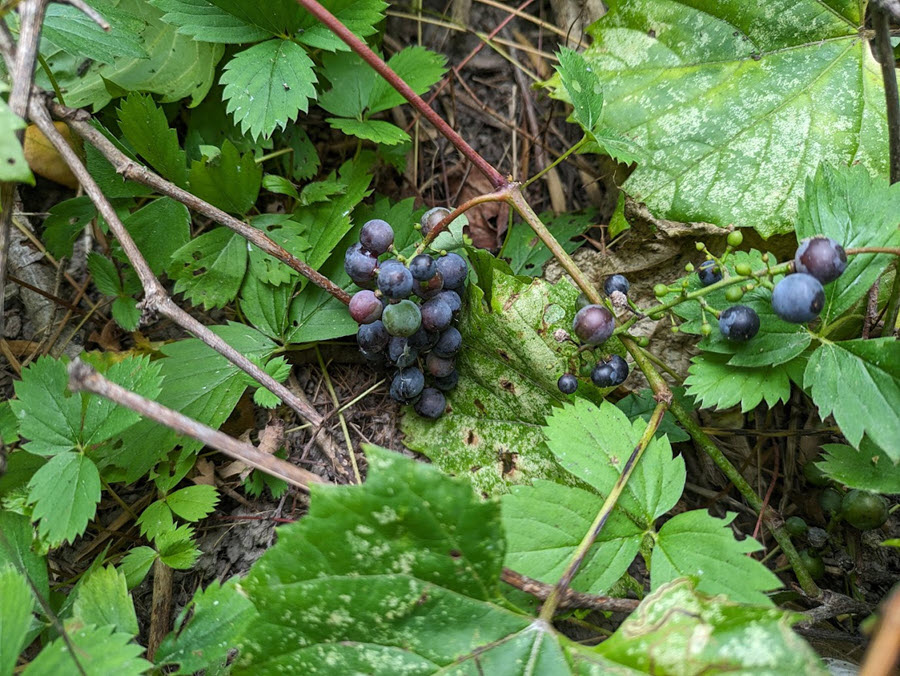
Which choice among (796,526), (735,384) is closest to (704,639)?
(735,384)

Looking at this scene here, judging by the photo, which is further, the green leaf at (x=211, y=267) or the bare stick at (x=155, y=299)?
the green leaf at (x=211, y=267)

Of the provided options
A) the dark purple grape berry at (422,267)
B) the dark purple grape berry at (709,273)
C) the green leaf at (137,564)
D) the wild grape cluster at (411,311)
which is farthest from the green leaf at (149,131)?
the dark purple grape berry at (709,273)

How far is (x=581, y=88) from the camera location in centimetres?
212

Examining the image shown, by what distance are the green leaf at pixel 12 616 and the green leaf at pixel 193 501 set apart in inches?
20.8

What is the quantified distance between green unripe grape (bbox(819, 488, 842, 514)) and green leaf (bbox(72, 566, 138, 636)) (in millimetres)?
2120

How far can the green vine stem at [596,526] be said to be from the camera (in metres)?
1.54

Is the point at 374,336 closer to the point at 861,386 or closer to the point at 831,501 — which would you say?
the point at 861,386

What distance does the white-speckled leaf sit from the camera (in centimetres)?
211

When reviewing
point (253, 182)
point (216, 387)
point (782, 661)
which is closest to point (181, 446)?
point (216, 387)

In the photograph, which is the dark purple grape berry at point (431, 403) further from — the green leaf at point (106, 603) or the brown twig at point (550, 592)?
the green leaf at point (106, 603)

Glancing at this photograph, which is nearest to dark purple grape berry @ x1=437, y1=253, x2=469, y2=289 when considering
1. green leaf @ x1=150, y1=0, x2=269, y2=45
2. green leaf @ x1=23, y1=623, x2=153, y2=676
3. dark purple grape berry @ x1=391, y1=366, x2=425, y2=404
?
dark purple grape berry @ x1=391, y1=366, x2=425, y2=404

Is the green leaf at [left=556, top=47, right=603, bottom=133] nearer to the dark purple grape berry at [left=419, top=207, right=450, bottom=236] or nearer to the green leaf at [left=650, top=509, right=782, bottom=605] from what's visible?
the dark purple grape berry at [left=419, top=207, right=450, bottom=236]

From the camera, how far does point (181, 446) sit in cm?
223

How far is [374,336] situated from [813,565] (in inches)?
63.6
